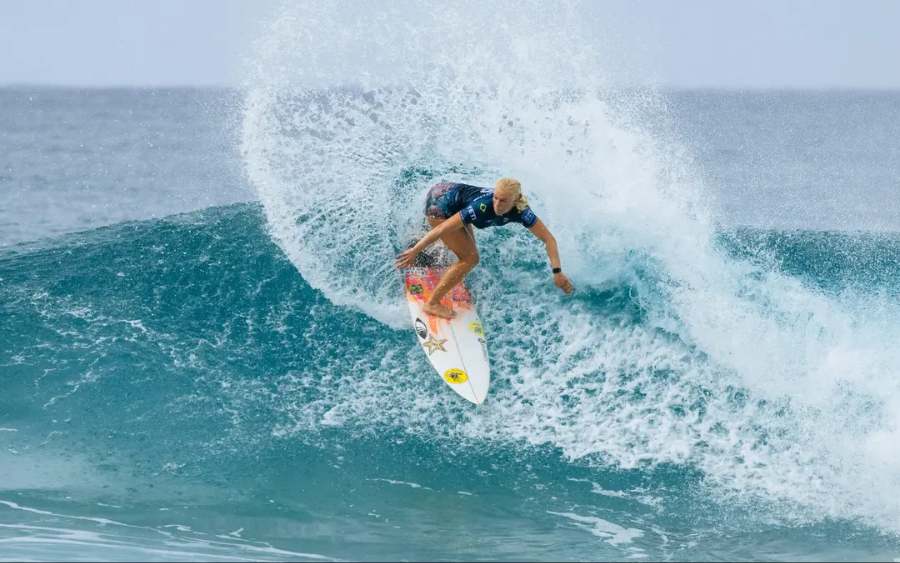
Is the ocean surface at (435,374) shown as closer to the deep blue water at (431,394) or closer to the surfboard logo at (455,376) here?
the deep blue water at (431,394)

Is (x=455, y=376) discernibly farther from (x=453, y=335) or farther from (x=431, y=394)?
(x=453, y=335)

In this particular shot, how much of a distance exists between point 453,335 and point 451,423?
1099 mm

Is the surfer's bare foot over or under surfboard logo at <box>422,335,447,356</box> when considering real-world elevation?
over

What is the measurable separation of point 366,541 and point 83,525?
2.30 metres

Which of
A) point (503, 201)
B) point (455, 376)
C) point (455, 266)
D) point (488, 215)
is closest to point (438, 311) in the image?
point (455, 266)

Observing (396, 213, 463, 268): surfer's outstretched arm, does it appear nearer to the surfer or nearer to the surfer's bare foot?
the surfer

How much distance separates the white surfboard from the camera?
9.20 m

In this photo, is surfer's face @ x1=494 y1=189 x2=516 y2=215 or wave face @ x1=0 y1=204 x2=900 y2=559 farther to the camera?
surfer's face @ x1=494 y1=189 x2=516 y2=215

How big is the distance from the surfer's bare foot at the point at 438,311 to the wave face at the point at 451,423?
1.41 ft

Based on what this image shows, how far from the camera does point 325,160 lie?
12.1m

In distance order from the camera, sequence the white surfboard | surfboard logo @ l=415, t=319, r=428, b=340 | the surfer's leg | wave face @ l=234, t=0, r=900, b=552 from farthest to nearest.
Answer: surfboard logo @ l=415, t=319, r=428, b=340
the surfer's leg
the white surfboard
wave face @ l=234, t=0, r=900, b=552

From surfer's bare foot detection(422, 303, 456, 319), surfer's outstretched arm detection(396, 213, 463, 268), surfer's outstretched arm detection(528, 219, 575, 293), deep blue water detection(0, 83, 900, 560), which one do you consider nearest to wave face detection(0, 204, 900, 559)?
deep blue water detection(0, 83, 900, 560)

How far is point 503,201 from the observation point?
8773 millimetres

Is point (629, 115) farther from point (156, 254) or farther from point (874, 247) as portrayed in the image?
point (156, 254)
